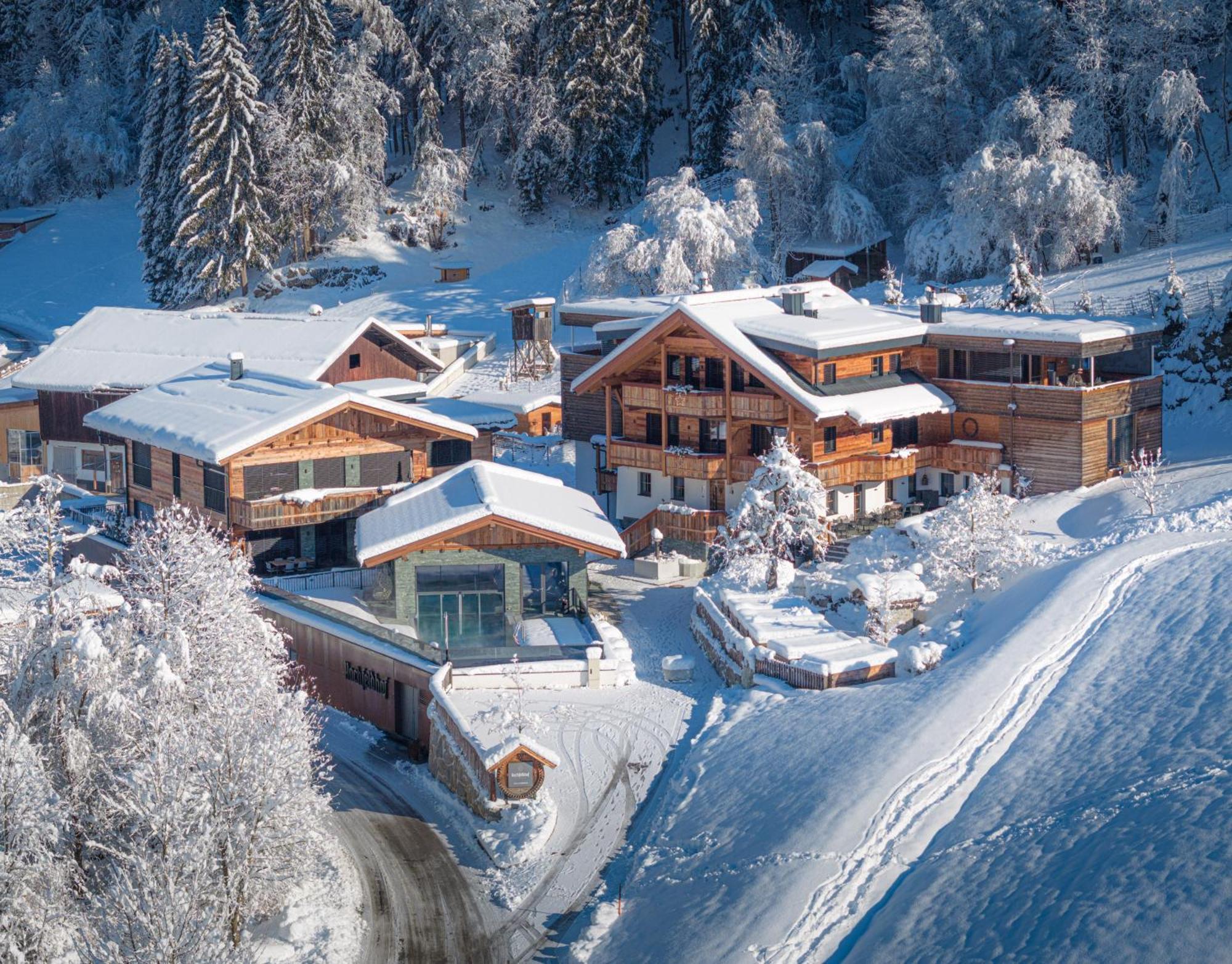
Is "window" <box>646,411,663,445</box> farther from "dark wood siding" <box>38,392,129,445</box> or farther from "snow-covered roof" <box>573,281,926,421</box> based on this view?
"dark wood siding" <box>38,392,129,445</box>

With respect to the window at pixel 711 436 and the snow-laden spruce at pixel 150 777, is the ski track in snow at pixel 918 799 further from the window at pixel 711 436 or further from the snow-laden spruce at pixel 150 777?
the window at pixel 711 436

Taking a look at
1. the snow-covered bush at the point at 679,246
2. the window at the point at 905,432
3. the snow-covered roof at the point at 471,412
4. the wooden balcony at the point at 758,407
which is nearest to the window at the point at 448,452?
the snow-covered roof at the point at 471,412

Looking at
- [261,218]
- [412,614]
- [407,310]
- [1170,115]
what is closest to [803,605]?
[412,614]

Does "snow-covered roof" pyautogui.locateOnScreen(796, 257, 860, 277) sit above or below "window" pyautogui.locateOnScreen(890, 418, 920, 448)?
above

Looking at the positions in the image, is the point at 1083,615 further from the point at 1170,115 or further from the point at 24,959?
the point at 1170,115

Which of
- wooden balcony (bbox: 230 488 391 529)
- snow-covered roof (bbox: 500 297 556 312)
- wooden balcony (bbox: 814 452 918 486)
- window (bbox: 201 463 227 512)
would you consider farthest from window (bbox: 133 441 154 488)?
wooden balcony (bbox: 814 452 918 486)
